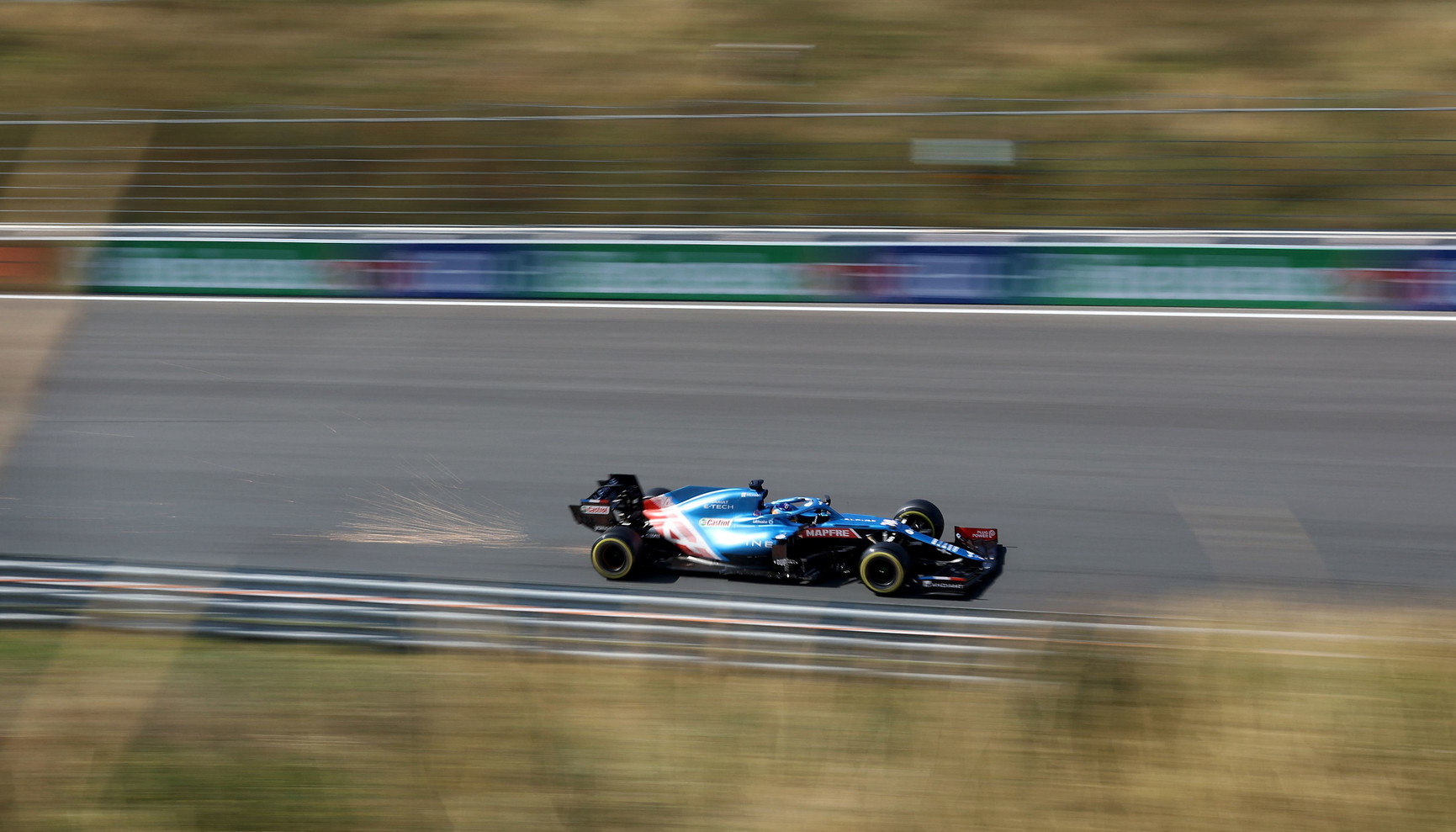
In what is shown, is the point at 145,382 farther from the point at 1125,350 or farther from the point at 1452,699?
the point at 1452,699

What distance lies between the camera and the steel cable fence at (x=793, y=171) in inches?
656

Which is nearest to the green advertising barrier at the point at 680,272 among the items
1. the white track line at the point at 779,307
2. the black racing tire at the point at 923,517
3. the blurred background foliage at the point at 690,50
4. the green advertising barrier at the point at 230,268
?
the white track line at the point at 779,307

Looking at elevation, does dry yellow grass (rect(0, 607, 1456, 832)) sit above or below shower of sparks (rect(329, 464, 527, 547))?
above

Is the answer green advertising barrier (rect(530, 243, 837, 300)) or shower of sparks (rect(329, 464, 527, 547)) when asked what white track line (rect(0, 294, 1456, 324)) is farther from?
shower of sparks (rect(329, 464, 527, 547))

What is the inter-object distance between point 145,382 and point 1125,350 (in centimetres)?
1065

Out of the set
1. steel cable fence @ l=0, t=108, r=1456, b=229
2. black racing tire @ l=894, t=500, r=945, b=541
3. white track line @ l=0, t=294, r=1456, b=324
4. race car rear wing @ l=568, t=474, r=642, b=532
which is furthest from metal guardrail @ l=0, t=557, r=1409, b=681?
steel cable fence @ l=0, t=108, r=1456, b=229

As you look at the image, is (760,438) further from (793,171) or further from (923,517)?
(793,171)

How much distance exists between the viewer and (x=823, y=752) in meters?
4.76

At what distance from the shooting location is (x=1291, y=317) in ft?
49.5

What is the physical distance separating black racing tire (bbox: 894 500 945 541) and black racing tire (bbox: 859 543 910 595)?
624 millimetres

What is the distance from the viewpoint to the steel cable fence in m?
16.7

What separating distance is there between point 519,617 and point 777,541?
1904mm

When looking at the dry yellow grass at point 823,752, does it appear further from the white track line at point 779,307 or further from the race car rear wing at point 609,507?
the white track line at point 779,307

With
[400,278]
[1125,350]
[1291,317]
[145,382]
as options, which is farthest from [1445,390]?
[145,382]
